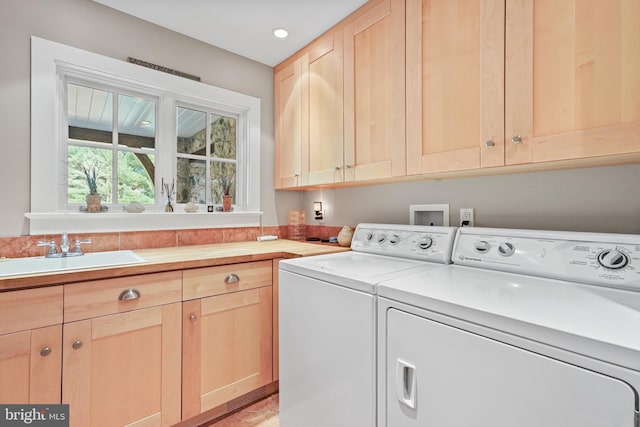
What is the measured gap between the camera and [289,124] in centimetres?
235

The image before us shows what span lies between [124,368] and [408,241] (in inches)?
57.1

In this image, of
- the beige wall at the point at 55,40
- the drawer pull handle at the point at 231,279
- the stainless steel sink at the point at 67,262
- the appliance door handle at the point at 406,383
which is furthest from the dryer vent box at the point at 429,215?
the beige wall at the point at 55,40

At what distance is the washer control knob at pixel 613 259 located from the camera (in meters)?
0.96

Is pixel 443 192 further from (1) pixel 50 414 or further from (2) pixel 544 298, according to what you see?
(1) pixel 50 414

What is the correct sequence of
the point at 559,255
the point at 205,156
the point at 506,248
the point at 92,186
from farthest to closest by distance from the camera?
the point at 205,156, the point at 92,186, the point at 506,248, the point at 559,255

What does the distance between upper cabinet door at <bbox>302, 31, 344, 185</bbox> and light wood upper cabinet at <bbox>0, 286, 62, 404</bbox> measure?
4.84 feet

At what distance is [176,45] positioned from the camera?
2.06m

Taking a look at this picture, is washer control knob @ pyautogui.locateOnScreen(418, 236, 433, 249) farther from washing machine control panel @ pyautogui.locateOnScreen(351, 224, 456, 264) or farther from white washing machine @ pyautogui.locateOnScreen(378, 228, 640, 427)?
white washing machine @ pyautogui.locateOnScreen(378, 228, 640, 427)

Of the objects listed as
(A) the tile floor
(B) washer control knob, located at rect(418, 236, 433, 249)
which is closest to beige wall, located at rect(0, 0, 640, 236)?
(B) washer control knob, located at rect(418, 236, 433, 249)

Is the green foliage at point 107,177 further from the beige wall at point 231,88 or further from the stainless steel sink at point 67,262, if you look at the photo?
the stainless steel sink at point 67,262

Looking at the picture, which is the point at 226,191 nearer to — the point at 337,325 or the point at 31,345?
the point at 31,345

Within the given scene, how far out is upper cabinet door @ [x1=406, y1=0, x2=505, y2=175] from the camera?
121 cm

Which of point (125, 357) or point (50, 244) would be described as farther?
point (50, 244)

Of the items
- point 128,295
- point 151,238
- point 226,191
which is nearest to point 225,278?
point 128,295
